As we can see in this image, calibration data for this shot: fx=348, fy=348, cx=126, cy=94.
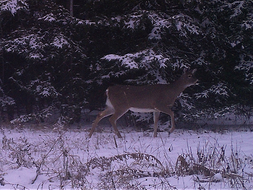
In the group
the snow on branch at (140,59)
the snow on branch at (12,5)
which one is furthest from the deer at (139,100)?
the snow on branch at (12,5)

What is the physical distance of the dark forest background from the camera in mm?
11289

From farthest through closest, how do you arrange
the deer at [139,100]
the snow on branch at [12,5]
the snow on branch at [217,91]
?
the snow on branch at [217,91] → the snow on branch at [12,5] → the deer at [139,100]

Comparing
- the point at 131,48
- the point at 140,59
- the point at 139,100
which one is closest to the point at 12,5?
the point at 131,48

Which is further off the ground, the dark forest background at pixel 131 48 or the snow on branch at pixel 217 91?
the dark forest background at pixel 131 48

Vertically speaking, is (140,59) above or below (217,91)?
above

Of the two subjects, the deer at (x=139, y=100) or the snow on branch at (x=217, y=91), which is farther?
the snow on branch at (x=217, y=91)

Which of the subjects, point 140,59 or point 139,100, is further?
point 140,59

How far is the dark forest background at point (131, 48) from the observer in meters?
11.3

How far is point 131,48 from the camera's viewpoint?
12102 millimetres

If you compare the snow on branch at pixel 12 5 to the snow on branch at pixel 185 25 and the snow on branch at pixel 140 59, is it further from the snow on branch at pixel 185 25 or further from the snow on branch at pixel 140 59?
the snow on branch at pixel 185 25

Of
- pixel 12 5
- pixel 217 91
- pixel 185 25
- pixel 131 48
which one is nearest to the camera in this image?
pixel 185 25

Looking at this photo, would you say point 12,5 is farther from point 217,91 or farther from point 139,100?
Answer: point 217,91

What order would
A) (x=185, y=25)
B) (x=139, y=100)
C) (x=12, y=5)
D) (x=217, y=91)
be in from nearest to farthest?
(x=139, y=100)
(x=185, y=25)
(x=12, y=5)
(x=217, y=91)

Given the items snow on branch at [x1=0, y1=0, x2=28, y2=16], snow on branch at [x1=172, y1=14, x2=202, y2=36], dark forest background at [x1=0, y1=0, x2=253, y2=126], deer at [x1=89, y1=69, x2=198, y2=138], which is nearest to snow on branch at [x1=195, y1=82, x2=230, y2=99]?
dark forest background at [x1=0, y1=0, x2=253, y2=126]
